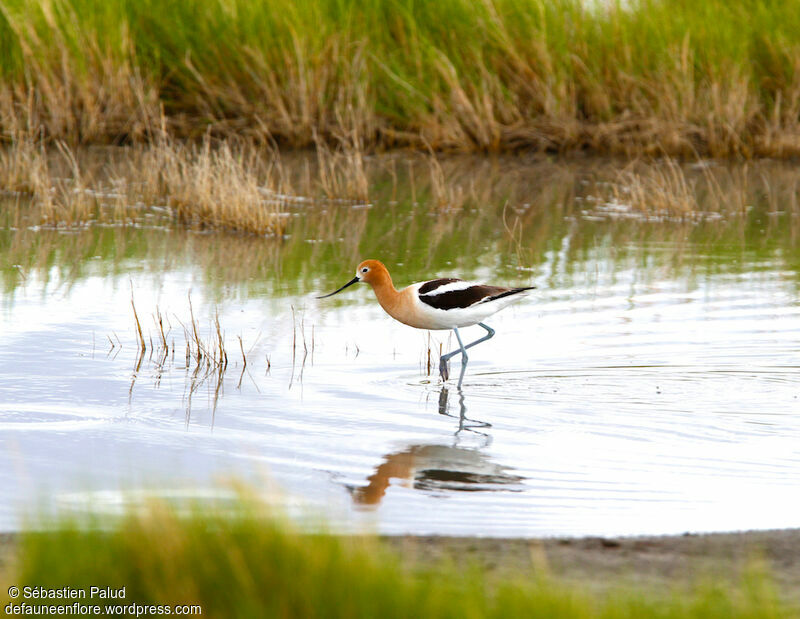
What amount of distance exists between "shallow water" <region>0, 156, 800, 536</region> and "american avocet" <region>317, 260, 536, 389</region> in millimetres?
352

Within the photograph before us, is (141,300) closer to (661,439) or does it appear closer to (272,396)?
(272,396)

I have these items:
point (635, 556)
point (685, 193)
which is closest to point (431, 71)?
point (685, 193)

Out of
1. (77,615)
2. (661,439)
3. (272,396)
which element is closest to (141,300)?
(272,396)

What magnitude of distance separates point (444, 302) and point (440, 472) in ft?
5.67

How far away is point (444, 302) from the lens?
281 inches

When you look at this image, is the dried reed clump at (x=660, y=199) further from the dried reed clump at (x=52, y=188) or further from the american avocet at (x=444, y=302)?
the american avocet at (x=444, y=302)

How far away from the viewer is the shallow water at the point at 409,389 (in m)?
5.18

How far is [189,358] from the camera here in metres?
7.55

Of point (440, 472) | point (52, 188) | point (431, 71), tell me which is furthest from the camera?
point (431, 71)

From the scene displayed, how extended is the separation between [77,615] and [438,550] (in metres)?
1.37

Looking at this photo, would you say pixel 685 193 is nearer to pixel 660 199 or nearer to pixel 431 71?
pixel 660 199

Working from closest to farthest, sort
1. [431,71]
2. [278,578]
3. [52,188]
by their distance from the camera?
[278,578]
[52,188]
[431,71]

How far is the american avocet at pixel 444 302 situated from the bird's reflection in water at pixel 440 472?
115 centimetres

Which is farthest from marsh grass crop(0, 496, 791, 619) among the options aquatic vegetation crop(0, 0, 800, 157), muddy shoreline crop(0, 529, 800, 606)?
aquatic vegetation crop(0, 0, 800, 157)
